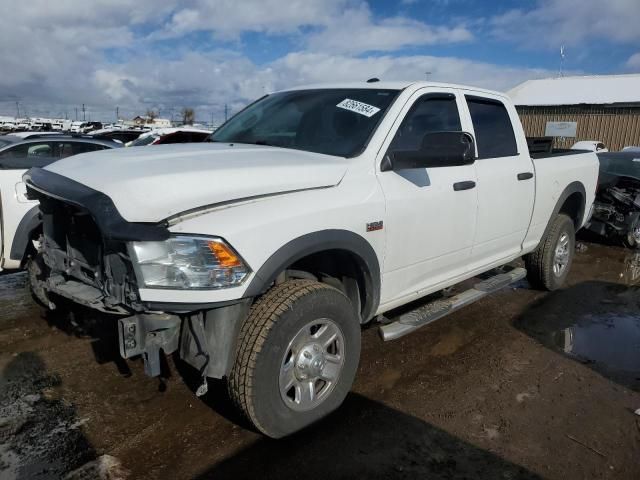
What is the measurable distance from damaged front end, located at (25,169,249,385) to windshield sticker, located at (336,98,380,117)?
1.64 meters

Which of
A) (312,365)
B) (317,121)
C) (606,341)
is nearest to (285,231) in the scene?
(312,365)

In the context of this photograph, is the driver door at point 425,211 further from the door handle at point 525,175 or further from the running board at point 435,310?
the door handle at point 525,175

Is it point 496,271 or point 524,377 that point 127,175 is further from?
point 496,271

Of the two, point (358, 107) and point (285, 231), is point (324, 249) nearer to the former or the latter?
point (285, 231)

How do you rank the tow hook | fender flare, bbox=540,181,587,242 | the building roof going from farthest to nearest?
the building roof, fender flare, bbox=540,181,587,242, the tow hook

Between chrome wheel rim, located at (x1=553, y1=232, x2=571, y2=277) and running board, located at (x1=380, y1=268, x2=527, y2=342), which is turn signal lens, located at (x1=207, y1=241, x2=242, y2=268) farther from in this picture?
chrome wheel rim, located at (x1=553, y1=232, x2=571, y2=277)

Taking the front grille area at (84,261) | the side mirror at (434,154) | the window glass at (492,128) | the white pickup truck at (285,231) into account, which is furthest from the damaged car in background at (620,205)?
the front grille area at (84,261)

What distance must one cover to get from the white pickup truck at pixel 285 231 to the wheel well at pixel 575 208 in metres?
1.66

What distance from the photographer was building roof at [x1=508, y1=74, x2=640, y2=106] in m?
33.7

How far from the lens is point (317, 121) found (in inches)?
143

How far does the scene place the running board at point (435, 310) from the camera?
347 centimetres

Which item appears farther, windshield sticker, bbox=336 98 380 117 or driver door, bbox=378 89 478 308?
windshield sticker, bbox=336 98 380 117

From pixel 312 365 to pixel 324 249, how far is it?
0.65 metres

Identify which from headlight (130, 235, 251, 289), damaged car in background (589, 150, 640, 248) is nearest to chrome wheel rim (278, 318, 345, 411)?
headlight (130, 235, 251, 289)
